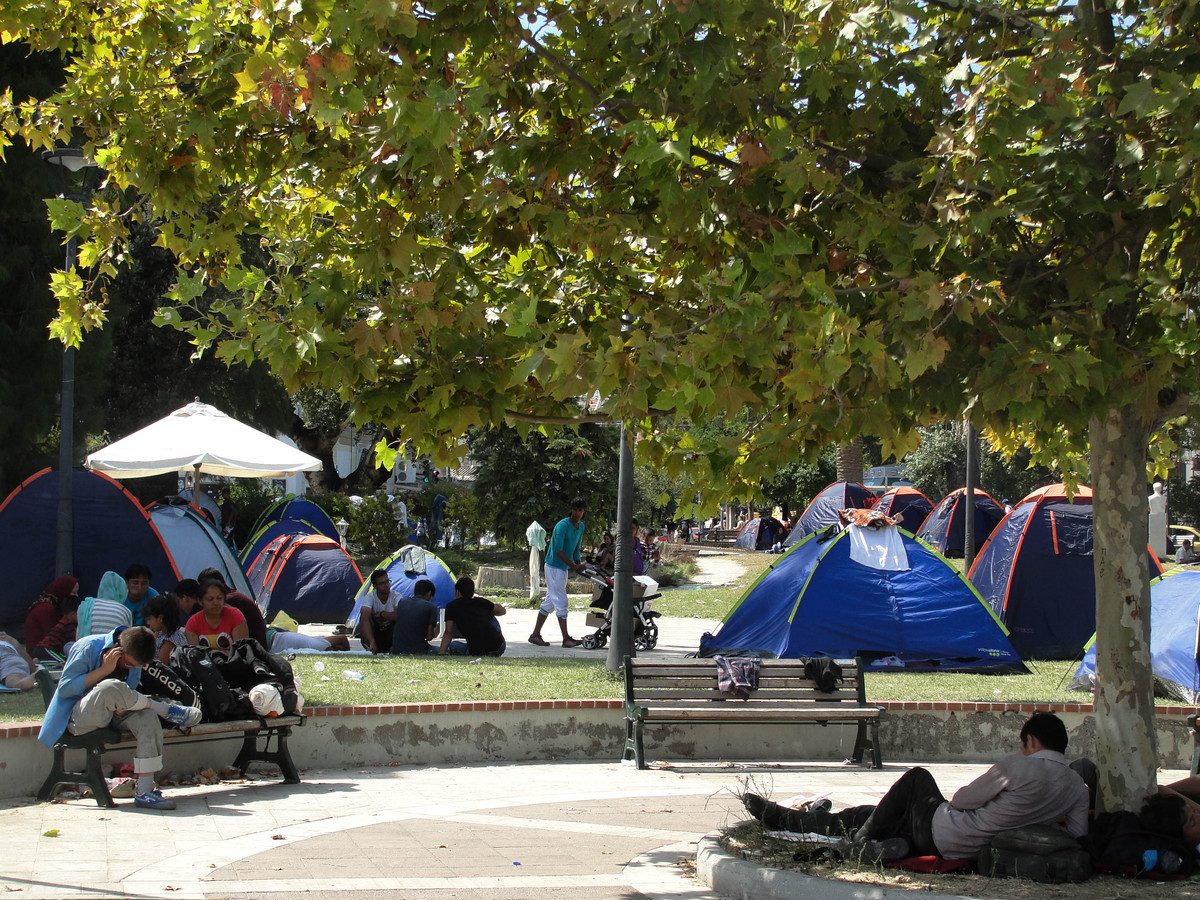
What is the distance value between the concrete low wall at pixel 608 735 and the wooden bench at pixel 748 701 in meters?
0.25

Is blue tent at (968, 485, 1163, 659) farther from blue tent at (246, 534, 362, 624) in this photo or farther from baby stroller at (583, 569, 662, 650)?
blue tent at (246, 534, 362, 624)

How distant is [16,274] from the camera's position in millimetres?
19734

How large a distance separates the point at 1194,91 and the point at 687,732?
20.9ft

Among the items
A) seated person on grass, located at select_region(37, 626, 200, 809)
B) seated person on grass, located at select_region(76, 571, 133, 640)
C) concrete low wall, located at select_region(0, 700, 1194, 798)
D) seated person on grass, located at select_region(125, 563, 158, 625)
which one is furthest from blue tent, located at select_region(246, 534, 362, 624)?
seated person on grass, located at select_region(37, 626, 200, 809)

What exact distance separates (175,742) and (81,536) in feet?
21.7

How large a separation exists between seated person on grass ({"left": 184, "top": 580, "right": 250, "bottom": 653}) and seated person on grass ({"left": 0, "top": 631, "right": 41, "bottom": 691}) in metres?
1.75

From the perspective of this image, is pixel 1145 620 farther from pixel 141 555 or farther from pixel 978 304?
pixel 141 555

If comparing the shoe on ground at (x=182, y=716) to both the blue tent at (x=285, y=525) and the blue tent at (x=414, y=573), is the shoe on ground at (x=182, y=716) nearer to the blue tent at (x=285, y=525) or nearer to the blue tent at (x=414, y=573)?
the blue tent at (x=414, y=573)

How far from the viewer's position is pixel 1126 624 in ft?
19.7

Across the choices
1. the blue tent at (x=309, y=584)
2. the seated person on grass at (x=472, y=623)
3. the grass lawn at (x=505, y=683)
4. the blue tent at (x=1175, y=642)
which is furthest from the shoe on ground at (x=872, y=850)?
the blue tent at (x=309, y=584)

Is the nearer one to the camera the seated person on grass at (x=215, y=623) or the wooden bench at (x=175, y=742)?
the wooden bench at (x=175, y=742)

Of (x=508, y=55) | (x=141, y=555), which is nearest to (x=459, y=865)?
(x=508, y=55)

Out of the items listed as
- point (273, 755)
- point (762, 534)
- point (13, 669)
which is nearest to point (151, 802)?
point (273, 755)

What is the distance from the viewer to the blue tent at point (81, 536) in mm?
13016
